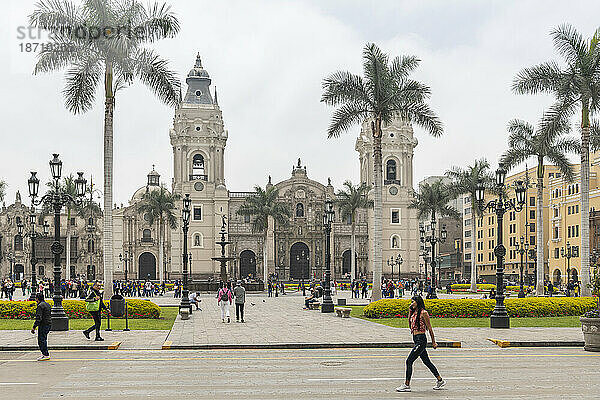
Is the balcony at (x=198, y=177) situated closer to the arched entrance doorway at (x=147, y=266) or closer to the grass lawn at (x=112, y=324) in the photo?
the arched entrance doorway at (x=147, y=266)

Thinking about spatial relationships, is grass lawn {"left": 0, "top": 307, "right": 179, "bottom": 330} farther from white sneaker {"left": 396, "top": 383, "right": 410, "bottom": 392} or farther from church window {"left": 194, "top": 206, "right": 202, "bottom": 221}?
church window {"left": 194, "top": 206, "right": 202, "bottom": 221}

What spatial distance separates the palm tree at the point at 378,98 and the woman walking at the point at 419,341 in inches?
988

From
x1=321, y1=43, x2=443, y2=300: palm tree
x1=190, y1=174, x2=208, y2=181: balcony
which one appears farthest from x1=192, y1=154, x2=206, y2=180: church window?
x1=321, y1=43, x2=443, y2=300: palm tree

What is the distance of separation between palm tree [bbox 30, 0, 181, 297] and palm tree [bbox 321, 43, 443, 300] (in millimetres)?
9203

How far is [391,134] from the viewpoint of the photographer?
10050 centimetres

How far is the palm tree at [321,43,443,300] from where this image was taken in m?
38.8

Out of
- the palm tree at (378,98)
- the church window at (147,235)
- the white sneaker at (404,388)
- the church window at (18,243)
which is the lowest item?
the white sneaker at (404,388)

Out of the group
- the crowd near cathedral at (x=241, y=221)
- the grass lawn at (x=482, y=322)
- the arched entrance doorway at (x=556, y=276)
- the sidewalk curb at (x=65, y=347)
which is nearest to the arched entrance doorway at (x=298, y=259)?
the crowd near cathedral at (x=241, y=221)

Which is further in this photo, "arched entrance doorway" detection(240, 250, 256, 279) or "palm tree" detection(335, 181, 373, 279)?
"arched entrance doorway" detection(240, 250, 256, 279)

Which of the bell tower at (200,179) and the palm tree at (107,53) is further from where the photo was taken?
the bell tower at (200,179)

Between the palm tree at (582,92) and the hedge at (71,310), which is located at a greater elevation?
the palm tree at (582,92)

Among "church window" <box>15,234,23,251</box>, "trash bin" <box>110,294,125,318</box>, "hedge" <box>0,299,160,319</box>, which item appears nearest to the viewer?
"hedge" <box>0,299,160,319</box>

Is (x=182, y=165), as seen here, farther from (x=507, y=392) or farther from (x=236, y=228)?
(x=507, y=392)

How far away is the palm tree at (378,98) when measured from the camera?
127ft
